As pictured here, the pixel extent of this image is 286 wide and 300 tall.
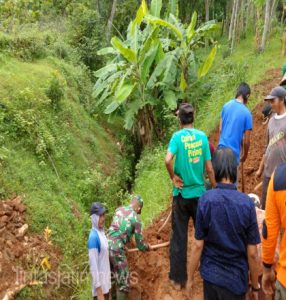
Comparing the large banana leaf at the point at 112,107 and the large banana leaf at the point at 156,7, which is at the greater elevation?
the large banana leaf at the point at 156,7

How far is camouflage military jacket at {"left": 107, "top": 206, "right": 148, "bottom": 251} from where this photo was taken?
4.79 m

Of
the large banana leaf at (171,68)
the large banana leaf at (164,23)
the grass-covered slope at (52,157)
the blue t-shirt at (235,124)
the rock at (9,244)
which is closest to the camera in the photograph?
the blue t-shirt at (235,124)

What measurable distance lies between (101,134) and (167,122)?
264 centimetres

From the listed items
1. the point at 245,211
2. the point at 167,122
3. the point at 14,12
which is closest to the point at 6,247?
the point at 245,211

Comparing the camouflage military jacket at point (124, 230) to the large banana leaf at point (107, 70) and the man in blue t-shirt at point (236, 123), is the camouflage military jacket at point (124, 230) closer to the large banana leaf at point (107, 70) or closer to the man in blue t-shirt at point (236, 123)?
the man in blue t-shirt at point (236, 123)

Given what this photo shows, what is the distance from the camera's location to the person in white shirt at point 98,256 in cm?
450

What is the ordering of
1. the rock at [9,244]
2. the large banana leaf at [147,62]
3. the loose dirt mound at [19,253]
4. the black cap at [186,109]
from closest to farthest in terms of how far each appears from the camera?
the black cap at [186,109] → the loose dirt mound at [19,253] → the rock at [9,244] → the large banana leaf at [147,62]

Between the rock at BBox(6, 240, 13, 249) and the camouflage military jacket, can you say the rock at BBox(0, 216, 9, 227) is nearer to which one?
the rock at BBox(6, 240, 13, 249)

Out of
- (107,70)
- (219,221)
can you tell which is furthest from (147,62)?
(219,221)

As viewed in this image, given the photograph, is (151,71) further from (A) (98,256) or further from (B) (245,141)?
(A) (98,256)

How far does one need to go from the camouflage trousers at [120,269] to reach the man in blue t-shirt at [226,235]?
6.22 feet

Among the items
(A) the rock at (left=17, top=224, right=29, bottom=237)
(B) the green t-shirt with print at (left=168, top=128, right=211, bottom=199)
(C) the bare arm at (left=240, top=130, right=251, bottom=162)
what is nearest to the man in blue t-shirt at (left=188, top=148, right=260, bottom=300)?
(B) the green t-shirt with print at (left=168, top=128, right=211, bottom=199)

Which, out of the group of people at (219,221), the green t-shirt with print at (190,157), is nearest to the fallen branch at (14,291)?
the group of people at (219,221)

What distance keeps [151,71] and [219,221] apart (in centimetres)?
914
